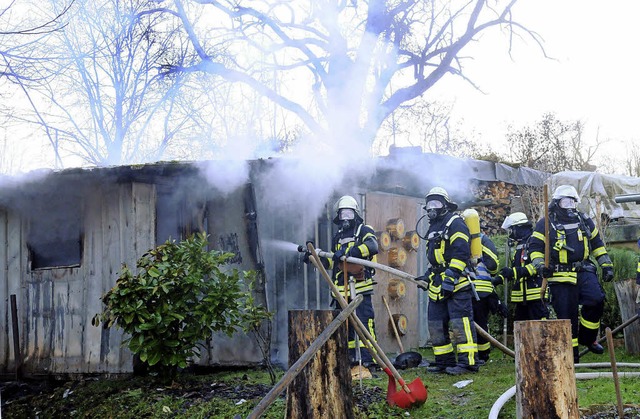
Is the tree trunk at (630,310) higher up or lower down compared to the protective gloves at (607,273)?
lower down

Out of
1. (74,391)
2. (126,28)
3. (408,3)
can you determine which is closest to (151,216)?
(74,391)

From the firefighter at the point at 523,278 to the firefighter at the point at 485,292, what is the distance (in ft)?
0.89

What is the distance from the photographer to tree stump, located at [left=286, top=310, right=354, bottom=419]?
5.09 metres

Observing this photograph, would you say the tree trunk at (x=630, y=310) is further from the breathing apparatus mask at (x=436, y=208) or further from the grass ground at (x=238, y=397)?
the breathing apparatus mask at (x=436, y=208)

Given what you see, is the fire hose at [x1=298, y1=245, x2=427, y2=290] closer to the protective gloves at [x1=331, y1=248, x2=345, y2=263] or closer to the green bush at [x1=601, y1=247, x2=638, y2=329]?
the protective gloves at [x1=331, y1=248, x2=345, y2=263]

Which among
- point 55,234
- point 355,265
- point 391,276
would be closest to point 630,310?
point 391,276

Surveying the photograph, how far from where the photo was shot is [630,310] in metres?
8.50

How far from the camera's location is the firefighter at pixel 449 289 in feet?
25.3

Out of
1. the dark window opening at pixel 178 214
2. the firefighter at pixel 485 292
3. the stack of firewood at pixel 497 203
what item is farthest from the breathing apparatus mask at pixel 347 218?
the stack of firewood at pixel 497 203

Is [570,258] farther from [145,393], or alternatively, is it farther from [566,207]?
[145,393]

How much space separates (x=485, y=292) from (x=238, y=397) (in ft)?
12.7

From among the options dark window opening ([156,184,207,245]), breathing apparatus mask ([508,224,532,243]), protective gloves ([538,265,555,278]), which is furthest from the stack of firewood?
dark window opening ([156,184,207,245])

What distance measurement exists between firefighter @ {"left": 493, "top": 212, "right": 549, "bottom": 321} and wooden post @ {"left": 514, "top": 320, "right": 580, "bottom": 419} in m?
3.78

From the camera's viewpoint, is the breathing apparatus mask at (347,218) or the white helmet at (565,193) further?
the breathing apparatus mask at (347,218)
